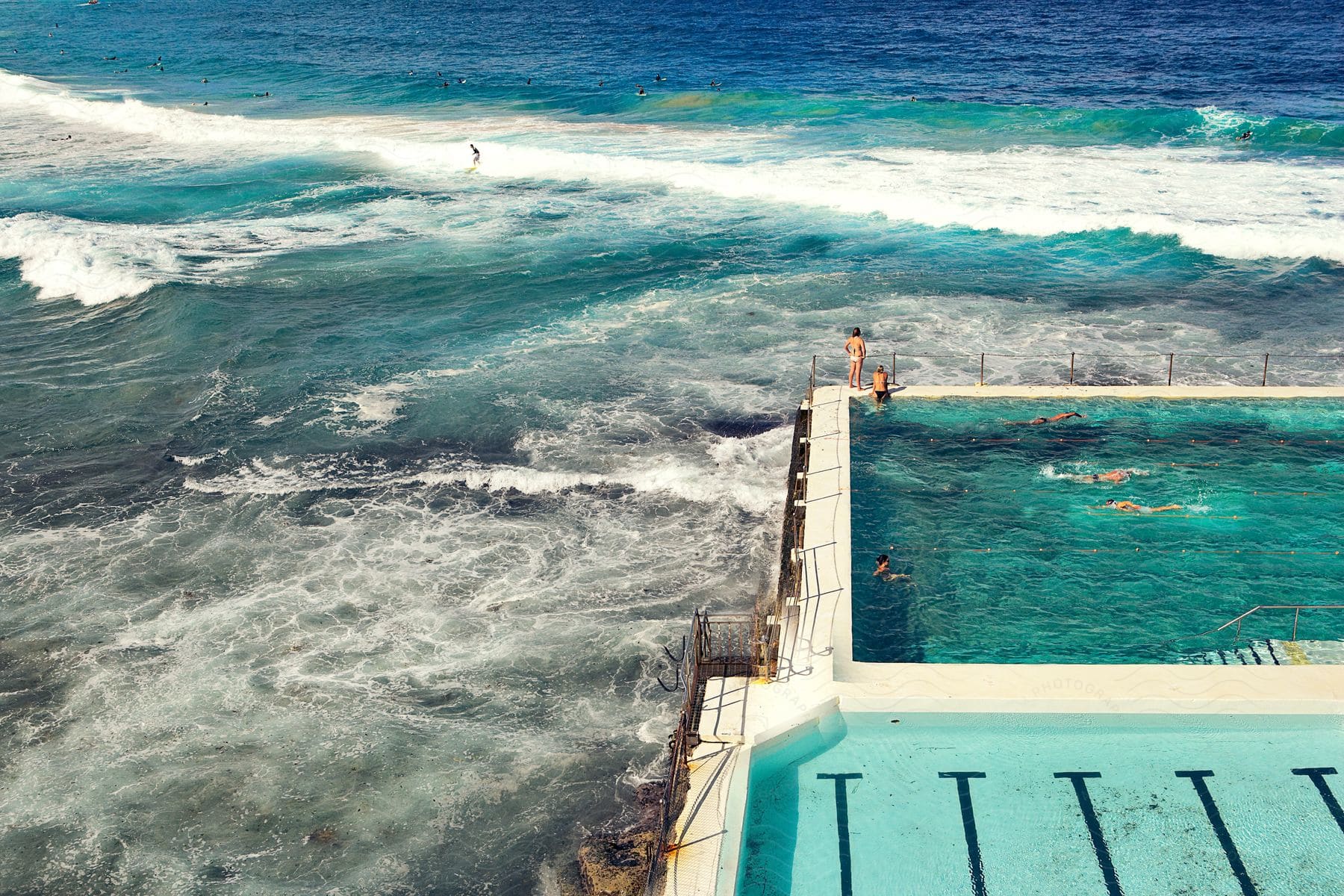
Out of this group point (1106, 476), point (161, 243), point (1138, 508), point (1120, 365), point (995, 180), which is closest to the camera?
point (1138, 508)

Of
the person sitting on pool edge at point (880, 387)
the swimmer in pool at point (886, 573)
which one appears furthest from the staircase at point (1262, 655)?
the person sitting on pool edge at point (880, 387)

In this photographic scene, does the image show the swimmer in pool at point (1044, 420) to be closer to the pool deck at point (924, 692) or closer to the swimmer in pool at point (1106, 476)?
the swimmer in pool at point (1106, 476)

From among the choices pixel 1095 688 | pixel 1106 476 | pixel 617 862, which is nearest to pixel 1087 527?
pixel 1106 476

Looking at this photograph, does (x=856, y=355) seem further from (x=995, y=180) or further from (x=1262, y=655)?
(x=995, y=180)

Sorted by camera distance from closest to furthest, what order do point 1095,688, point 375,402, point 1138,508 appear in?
point 1095,688, point 1138,508, point 375,402

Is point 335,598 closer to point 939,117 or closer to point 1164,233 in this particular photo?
point 1164,233

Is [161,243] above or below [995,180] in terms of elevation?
below
